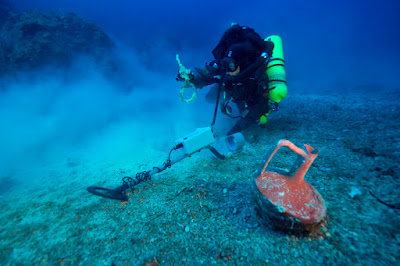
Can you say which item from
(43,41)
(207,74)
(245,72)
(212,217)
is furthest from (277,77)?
(43,41)

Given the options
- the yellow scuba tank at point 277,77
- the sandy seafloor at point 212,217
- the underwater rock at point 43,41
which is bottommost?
the sandy seafloor at point 212,217

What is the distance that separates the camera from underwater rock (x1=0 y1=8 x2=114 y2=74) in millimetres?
8422

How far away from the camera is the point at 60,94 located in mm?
8508

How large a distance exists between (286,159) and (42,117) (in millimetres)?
10794

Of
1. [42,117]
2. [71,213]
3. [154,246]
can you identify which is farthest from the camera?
[42,117]

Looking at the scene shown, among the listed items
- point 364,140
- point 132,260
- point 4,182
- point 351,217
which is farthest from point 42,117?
point 364,140

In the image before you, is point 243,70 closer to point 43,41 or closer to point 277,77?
point 277,77

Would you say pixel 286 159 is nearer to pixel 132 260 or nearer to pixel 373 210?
pixel 373 210

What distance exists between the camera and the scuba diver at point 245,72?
3.64 m

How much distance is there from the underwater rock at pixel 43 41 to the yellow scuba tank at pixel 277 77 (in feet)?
39.4

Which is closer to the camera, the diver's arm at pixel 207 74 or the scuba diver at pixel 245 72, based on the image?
the scuba diver at pixel 245 72

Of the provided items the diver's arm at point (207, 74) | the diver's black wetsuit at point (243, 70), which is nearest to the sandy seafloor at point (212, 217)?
the diver's black wetsuit at point (243, 70)

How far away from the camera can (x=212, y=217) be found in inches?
75.5

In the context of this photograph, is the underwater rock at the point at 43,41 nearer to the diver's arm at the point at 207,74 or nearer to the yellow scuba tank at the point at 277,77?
the diver's arm at the point at 207,74
